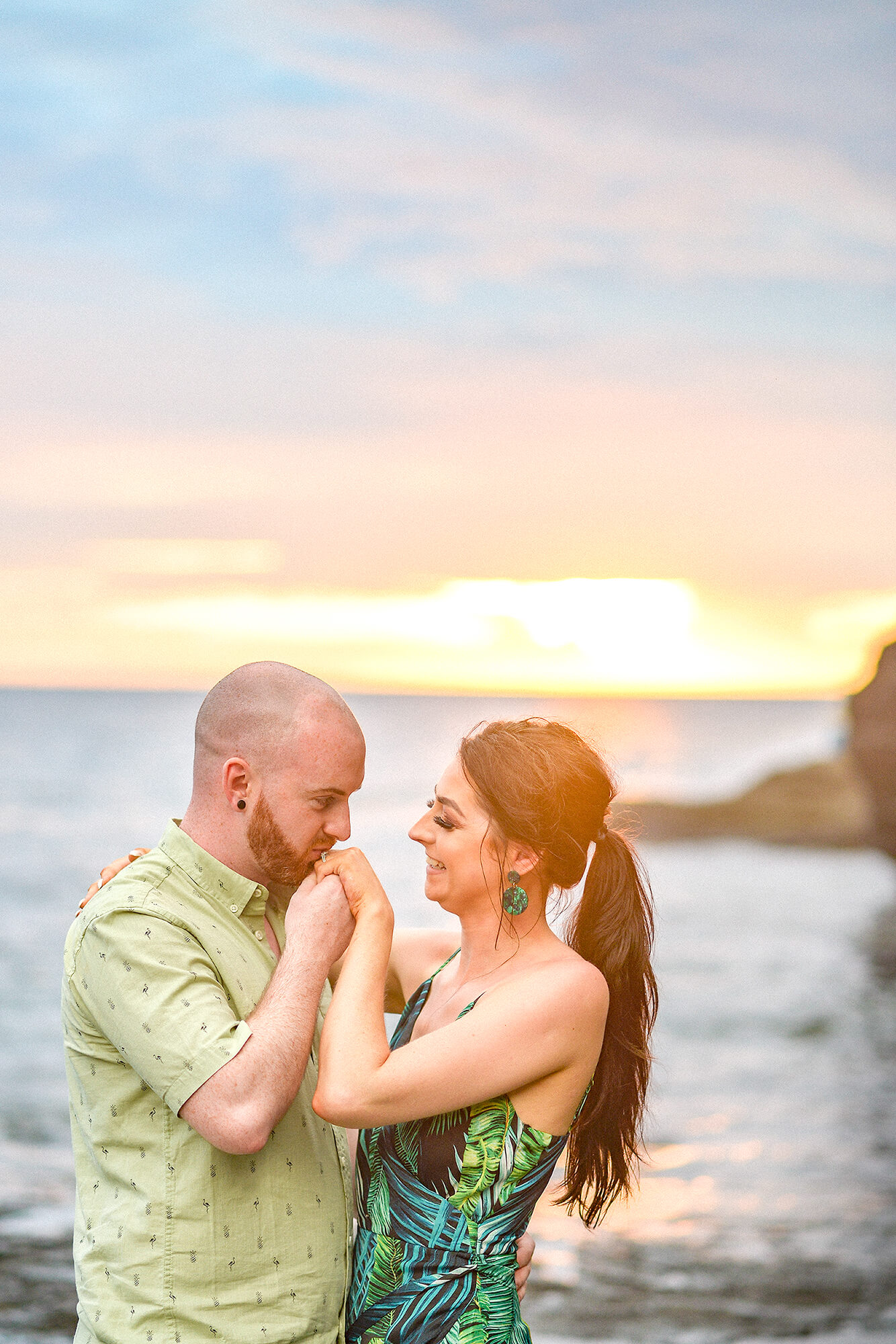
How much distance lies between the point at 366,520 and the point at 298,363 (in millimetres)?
7953

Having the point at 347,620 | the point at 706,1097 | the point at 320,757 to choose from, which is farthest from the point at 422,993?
the point at 347,620

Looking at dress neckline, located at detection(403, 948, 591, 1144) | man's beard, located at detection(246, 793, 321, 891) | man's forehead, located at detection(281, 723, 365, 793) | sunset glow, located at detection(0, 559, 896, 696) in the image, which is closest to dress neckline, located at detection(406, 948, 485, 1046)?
dress neckline, located at detection(403, 948, 591, 1144)

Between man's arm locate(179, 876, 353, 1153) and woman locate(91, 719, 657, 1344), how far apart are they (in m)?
0.12

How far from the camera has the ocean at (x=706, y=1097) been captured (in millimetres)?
6488

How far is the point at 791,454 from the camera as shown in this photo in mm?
23609

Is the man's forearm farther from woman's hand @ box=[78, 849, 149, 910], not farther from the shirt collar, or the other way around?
woman's hand @ box=[78, 849, 149, 910]

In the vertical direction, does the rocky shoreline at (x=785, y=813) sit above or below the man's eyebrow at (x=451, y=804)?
above

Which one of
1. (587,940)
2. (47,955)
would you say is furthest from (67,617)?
(587,940)

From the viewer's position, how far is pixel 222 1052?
2053 millimetres

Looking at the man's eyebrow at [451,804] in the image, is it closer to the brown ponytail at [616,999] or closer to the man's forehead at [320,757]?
the man's forehead at [320,757]

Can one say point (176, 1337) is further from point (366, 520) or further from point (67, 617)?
point (67, 617)

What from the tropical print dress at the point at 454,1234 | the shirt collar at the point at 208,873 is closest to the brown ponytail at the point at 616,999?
the tropical print dress at the point at 454,1234

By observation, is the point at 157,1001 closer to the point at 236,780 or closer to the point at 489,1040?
the point at 236,780

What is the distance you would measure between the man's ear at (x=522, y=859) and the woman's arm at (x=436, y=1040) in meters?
0.19
